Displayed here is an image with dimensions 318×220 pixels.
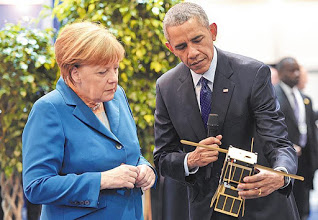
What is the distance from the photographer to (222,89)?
239 cm

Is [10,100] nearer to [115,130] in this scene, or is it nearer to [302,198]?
[115,130]

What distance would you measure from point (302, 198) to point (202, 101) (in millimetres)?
3888

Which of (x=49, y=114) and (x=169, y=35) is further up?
(x=169, y=35)

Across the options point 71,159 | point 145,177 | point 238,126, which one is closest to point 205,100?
point 238,126

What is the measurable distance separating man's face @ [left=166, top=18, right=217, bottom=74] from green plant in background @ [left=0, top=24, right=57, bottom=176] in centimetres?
213

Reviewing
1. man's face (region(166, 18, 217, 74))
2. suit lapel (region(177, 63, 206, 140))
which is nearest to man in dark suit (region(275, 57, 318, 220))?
suit lapel (region(177, 63, 206, 140))

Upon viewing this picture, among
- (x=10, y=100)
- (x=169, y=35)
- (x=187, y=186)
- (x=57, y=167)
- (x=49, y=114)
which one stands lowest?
(x=10, y=100)

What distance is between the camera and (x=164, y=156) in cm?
251

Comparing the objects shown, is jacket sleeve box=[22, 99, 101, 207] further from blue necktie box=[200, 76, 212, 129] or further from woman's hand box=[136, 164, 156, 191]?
blue necktie box=[200, 76, 212, 129]

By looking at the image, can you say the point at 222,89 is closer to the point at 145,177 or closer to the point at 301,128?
the point at 145,177

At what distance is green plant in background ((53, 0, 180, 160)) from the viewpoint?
13.0ft


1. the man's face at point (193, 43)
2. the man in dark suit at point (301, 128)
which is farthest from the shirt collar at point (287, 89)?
the man's face at point (193, 43)

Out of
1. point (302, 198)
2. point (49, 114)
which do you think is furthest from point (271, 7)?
point (49, 114)

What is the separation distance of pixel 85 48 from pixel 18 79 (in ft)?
8.04
